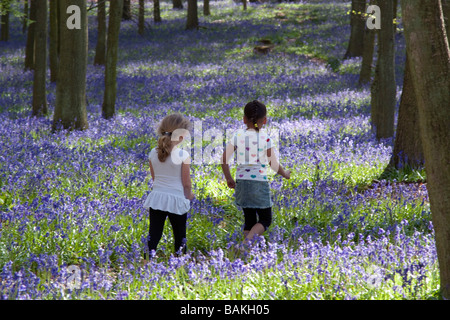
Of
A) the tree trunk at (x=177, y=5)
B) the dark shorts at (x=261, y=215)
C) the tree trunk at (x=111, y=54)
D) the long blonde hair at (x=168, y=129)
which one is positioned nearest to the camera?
the long blonde hair at (x=168, y=129)

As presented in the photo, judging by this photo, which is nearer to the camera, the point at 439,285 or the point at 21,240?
the point at 439,285

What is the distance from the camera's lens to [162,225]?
17.3 feet

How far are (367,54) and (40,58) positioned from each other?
940cm

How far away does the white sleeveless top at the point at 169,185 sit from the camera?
16.8ft

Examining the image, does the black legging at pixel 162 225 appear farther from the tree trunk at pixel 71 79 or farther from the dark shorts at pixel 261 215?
the tree trunk at pixel 71 79

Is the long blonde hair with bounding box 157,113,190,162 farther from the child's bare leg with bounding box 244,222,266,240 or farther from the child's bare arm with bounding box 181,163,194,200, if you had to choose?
the child's bare leg with bounding box 244,222,266,240

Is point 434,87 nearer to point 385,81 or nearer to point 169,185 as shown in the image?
point 169,185

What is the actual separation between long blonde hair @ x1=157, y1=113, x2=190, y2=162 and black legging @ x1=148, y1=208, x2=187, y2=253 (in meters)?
0.54

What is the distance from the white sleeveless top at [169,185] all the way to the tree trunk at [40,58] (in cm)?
795

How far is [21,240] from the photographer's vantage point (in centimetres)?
539

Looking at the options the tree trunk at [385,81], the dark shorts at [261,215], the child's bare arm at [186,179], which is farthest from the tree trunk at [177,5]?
the child's bare arm at [186,179]

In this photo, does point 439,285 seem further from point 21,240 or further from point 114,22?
point 114,22

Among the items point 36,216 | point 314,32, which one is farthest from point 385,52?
point 314,32

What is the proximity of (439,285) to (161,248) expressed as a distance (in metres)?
2.67
